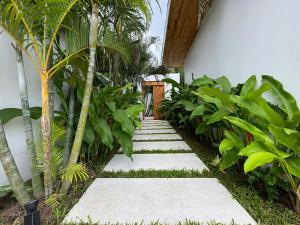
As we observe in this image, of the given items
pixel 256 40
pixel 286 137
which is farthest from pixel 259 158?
pixel 256 40

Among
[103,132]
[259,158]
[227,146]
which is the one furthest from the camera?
[103,132]

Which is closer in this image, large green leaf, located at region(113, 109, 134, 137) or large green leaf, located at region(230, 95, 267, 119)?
large green leaf, located at region(230, 95, 267, 119)

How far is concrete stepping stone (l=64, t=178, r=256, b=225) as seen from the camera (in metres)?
1.25

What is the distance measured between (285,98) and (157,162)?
1.46 meters

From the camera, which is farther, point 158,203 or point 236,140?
point 236,140

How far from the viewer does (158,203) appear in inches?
56.1

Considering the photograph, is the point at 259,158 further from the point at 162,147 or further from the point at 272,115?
the point at 162,147

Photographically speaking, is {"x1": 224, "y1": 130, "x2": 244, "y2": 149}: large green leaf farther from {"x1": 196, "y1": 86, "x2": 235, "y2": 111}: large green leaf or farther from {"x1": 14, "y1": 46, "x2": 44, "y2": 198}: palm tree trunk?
{"x1": 14, "y1": 46, "x2": 44, "y2": 198}: palm tree trunk

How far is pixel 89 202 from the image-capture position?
145 centimetres

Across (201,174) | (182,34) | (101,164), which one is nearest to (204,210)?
(201,174)

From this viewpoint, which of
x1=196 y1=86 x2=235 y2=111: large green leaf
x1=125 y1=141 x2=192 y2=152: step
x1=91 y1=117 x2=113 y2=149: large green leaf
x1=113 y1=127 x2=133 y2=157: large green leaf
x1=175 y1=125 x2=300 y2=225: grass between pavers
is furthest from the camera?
x1=125 y1=141 x2=192 y2=152: step

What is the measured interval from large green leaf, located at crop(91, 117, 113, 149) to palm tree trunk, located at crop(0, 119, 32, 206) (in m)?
0.79

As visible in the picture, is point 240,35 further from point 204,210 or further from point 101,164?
point 101,164

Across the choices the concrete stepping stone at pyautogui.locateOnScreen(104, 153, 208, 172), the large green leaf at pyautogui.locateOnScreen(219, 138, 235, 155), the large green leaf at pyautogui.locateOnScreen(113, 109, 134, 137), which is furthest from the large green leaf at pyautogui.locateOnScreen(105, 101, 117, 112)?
the large green leaf at pyautogui.locateOnScreen(219, 138, 235, 155)
